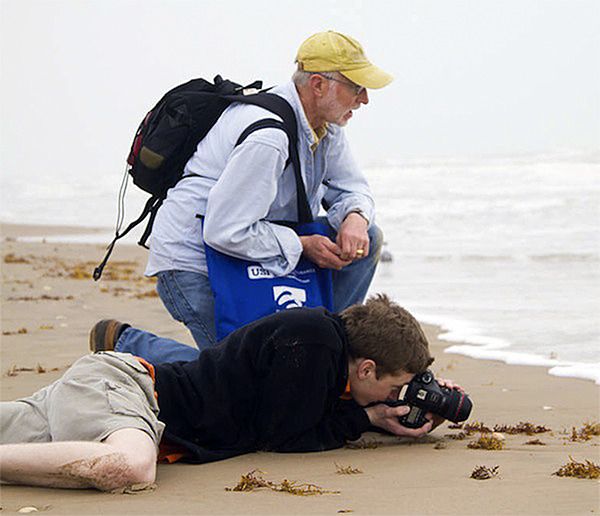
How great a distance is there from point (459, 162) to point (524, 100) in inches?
588

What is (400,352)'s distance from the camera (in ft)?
12.9

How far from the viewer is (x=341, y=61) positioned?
4.84m

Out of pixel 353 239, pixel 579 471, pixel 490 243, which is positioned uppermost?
pixel 490 243

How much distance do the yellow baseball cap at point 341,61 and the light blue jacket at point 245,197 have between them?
17cm

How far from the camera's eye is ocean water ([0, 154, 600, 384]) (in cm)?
774

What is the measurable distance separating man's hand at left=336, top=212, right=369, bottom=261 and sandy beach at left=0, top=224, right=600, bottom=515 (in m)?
0.92

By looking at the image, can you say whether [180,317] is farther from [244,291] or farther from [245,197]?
[245,197]

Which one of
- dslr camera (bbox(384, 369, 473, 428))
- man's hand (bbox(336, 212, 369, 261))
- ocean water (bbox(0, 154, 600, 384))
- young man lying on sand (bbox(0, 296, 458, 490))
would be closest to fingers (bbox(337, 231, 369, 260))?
man's hand (bbox(336, 212, 369, 261))

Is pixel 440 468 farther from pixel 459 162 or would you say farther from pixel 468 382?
pixel 459 162

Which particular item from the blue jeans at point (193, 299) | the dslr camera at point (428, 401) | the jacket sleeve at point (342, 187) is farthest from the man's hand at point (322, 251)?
the dslr camera at point (428, 401)

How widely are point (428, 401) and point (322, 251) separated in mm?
1071

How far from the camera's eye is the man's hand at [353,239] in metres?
4.93

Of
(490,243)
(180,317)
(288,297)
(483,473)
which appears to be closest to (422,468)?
(483,473)

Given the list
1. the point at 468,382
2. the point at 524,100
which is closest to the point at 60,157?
the point at 524,100
